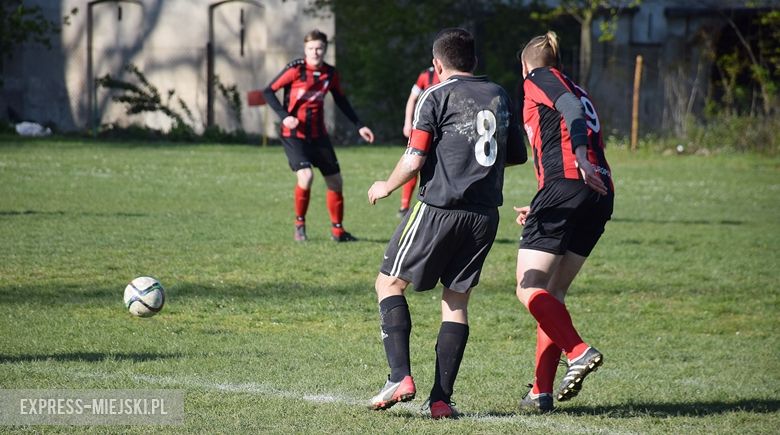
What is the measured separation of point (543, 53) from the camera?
550cm

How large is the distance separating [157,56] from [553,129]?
26.4 m

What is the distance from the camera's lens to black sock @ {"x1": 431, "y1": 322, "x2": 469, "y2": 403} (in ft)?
17.1

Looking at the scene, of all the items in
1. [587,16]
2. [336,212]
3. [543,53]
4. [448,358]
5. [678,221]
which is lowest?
[678,221]

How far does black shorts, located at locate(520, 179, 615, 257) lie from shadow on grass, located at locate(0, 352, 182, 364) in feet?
7.54

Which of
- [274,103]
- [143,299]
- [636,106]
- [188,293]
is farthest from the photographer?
[636,106]

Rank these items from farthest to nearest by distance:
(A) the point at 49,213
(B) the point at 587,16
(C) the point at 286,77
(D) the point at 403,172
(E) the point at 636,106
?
(B) the point at 587,16, (E) the point at 636,106, (A) the point at 49,213, (C) the point at 286,77, (D) the point at 403,172

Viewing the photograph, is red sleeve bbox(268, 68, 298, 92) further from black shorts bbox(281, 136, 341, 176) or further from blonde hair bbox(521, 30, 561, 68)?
blonde hair bbox(521, 30, 561, 68)

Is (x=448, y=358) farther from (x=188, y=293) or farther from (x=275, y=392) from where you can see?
(x=188, y=293)

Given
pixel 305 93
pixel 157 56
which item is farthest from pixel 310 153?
pixel 157 56

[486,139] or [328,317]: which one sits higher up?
[486,139]

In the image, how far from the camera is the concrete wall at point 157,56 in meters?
29.4

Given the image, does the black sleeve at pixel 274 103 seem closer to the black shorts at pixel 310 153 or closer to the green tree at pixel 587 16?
the black shorts at pixel 310 153

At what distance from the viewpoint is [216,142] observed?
90.6 ft

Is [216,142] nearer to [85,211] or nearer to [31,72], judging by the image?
[31,72]
